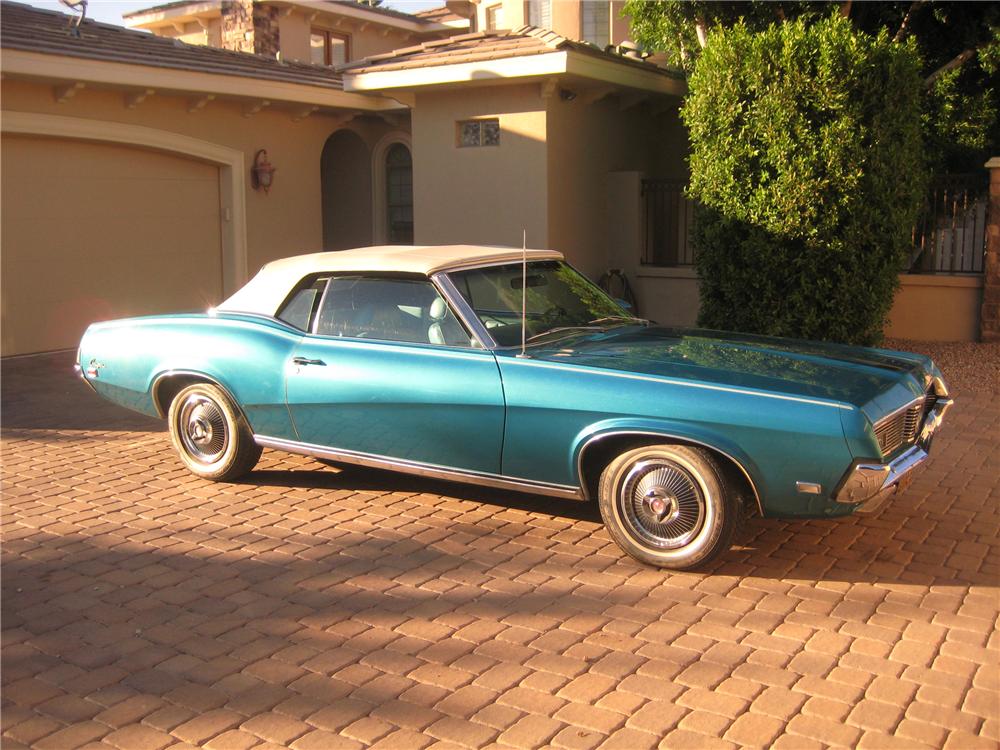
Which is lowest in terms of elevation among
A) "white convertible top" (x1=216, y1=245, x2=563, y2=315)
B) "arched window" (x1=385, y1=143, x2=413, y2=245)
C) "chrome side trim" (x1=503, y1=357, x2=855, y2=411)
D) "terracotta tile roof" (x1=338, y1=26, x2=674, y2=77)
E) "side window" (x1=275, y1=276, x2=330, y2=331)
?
"chrome side trim" (x1=503, y1=357, x2=855, y2=411)

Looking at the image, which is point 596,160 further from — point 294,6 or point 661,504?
point 294,6

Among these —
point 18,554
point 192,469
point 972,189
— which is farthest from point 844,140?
point 18,554

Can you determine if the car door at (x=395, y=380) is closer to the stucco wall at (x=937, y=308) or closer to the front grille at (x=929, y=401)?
the front grille at (x=929, y=401)

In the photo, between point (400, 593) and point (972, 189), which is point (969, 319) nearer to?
point (972, 189)

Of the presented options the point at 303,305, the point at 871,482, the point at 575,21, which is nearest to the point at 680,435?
the point at 871,482

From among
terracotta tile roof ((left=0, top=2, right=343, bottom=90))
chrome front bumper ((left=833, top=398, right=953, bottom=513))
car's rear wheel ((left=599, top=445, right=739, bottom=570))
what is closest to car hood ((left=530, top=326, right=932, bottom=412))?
chrome front bumper ((left=833, top=398, right=953, bottom=513))

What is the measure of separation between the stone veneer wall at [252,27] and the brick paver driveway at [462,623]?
15.8m

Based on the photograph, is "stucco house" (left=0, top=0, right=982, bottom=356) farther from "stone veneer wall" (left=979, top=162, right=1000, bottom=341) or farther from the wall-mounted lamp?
"stone veneer wall" (left=979, top=162, right=1000, bottom=341)

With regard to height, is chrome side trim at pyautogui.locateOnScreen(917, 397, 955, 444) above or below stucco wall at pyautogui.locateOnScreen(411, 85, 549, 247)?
below

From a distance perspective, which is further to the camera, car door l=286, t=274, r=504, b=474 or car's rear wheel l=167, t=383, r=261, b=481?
car's rear wheel l=167, t=383, r=261, b=481

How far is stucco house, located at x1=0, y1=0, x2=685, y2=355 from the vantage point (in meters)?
11.3

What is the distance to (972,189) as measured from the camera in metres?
11.7

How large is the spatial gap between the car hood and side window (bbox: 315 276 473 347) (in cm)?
56

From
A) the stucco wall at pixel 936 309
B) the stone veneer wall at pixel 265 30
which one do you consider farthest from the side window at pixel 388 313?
the stone veneer wall at pixel 265 30
